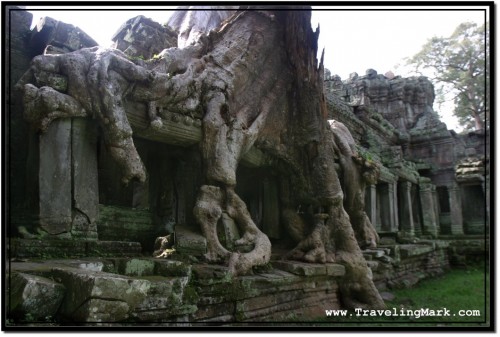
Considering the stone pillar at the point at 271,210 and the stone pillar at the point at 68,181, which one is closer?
the stone pillar at the point at 68,181

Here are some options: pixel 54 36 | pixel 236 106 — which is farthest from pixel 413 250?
pixel 54 36

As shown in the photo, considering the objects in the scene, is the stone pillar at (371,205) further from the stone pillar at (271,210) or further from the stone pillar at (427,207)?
the stone pillar at (271,210)

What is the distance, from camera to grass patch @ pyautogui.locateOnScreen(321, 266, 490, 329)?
17.3ft

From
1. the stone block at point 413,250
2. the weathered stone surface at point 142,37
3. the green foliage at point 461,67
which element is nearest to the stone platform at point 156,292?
the weathered stone surface at point 142,37

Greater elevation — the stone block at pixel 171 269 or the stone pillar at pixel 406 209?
the stone pillar at pixel 406 209

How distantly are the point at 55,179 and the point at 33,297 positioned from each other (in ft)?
7.15

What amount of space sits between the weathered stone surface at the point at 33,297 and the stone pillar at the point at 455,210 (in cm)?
1748

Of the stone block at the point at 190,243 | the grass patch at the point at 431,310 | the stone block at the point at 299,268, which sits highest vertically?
the stone block at the point at 190,243

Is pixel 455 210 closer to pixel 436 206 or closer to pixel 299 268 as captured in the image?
pixel 436 206

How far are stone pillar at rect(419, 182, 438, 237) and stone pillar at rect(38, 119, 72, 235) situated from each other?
15088 millimetres

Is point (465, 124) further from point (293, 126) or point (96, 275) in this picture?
point (96, 275)

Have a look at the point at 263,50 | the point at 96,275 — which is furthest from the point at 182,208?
the point at 96,275

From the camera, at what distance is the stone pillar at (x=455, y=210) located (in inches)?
707

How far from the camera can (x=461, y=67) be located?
25484mm
